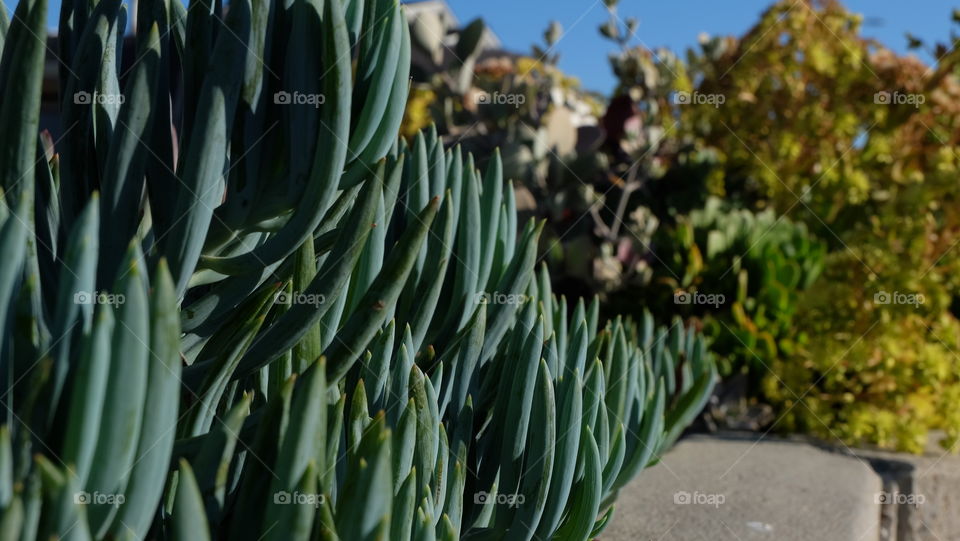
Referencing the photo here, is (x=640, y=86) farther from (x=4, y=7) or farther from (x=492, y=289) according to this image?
(x=4, y=7)

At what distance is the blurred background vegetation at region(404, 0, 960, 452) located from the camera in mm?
2939

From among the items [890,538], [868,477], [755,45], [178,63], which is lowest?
[890,538]

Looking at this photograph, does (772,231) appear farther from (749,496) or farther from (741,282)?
(749,496)

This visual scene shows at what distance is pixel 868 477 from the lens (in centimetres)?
243

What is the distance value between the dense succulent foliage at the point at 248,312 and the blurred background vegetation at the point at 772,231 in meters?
1.88

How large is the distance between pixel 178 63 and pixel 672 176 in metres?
2.84

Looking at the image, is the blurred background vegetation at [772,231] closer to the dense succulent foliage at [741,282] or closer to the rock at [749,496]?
the dense succulent foliage at [741,282]

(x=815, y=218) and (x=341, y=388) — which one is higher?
(x=815, y=218)

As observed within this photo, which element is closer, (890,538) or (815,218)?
(890,538)

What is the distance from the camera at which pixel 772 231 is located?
10.7 feet

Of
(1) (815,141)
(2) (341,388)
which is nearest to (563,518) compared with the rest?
(2) (341,388)

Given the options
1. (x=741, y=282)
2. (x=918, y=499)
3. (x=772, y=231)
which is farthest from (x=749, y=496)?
(x=772, y=231)

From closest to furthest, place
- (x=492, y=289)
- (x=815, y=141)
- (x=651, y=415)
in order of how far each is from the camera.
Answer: (x=492, y=289) < (x=651, y=415) < (x=815, y=141)

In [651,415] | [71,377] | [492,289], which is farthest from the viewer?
[651,415]
